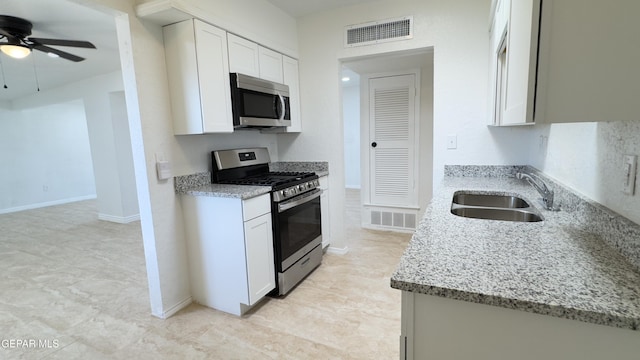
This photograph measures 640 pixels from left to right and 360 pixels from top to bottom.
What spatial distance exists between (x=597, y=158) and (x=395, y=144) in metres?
3.01

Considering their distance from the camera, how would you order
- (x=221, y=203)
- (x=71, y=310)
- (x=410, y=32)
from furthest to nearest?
(x=410, y=32), (x=71, y=310), (x=221, y=203)

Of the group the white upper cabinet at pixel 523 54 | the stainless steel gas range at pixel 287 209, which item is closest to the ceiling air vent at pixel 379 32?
the stainless steel gas range at pixel 287 209

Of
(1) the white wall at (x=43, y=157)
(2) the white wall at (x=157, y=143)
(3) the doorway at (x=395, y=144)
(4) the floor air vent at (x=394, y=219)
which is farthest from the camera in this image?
(1) the white wall at (x=43, y=157)

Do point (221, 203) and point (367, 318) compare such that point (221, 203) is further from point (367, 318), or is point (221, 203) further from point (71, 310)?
point (71, 310)

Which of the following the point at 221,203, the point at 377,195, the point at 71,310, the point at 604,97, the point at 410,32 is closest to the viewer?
the point at 604,97

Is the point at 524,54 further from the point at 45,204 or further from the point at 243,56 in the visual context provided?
the point at 45,204

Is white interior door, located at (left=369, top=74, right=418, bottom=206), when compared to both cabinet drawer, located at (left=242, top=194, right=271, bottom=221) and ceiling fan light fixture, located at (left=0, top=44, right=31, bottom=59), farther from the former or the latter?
ceiling fan light fixture, located at (left=0, top=44, right=31, bottom=59)

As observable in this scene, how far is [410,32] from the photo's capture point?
268 cm

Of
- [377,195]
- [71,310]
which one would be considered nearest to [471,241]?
[71,310]

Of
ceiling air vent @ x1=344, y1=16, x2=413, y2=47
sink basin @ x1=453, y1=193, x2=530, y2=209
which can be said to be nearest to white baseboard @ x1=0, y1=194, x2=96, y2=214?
ceiling air vent @ x1=344, y1=16, x2=413, y2=47

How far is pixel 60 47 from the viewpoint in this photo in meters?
3.49

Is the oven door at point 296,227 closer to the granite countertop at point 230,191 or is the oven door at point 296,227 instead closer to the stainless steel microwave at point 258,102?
the granite countertop at point 230,191

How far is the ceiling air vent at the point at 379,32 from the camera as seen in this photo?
8.84 ft

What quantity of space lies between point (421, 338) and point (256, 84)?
2.26 meters
